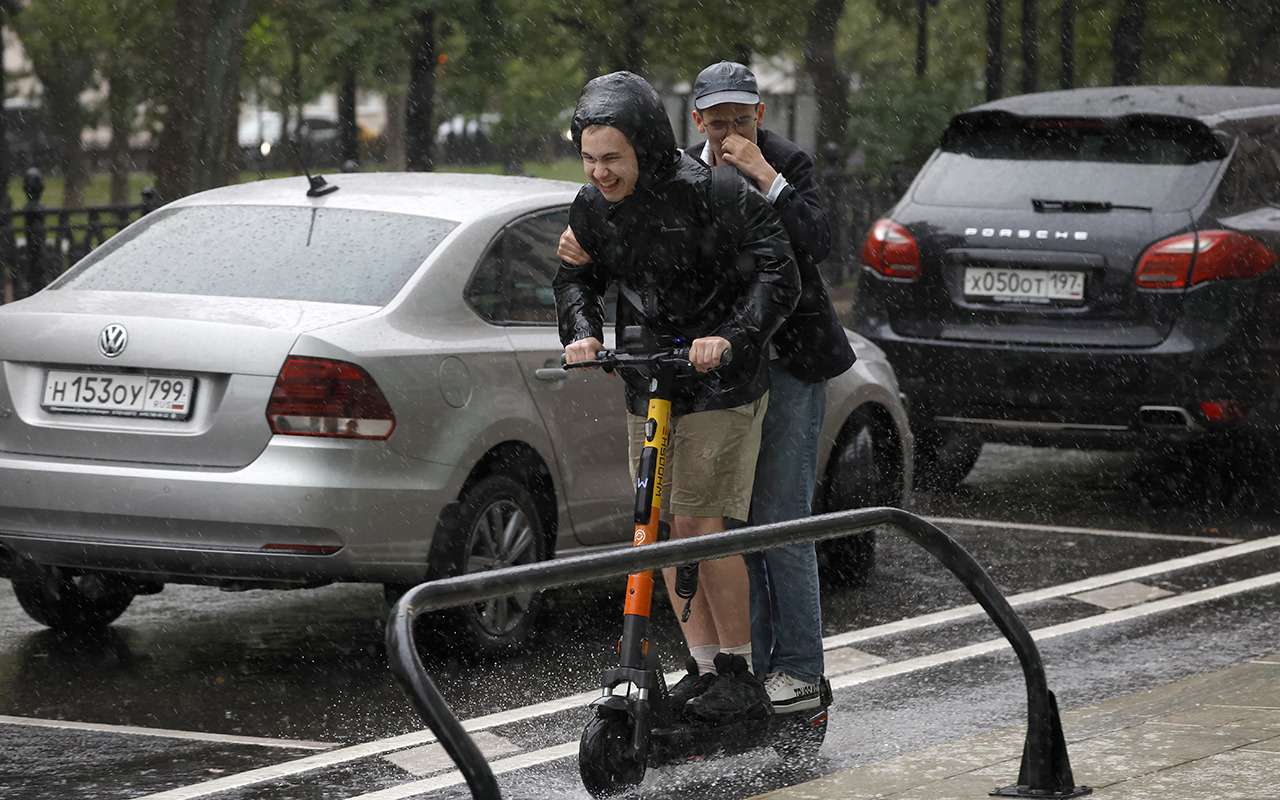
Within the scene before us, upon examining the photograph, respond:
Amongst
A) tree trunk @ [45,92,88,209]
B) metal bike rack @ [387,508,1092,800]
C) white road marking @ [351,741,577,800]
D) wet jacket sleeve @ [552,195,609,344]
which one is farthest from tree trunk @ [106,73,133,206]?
metal bike rack @ [387,508,1092,800]

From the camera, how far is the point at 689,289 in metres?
5.49

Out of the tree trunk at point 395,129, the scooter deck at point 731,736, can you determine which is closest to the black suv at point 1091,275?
the scooter deck at point 731,736

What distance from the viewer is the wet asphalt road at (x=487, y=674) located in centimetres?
595

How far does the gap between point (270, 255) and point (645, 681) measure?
2827 mm

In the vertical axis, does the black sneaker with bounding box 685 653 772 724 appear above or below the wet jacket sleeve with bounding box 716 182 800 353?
below

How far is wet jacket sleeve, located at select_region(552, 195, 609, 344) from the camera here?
550 cm

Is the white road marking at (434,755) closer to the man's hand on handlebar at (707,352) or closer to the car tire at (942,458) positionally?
the man's hand on handlebar at (707,352)

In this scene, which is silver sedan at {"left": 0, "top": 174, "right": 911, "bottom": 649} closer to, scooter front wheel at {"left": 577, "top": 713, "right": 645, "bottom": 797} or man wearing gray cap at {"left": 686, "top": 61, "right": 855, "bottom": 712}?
man wearing gray cap at {"left": 686, "top": 61, "right": 855, "bottom": 712}

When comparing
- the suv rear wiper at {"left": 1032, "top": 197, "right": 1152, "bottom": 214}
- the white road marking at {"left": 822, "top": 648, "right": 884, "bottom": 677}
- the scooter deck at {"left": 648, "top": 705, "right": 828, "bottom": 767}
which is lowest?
the white road marking at {"left": 822, "top": 648, "right": 884, "bottom": 677}

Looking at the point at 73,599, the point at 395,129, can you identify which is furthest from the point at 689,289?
the point at 395,129

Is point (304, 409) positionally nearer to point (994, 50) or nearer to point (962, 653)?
point (962, 653)

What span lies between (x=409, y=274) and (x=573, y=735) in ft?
5.81

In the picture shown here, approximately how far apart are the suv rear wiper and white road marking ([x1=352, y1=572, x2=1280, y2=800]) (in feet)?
6.59

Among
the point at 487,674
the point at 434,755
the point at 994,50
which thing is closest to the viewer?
the point at 434,755
